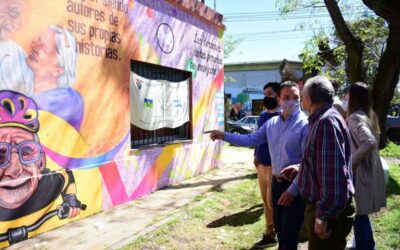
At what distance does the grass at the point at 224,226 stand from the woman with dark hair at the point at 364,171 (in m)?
1.08

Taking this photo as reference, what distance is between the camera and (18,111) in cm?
511

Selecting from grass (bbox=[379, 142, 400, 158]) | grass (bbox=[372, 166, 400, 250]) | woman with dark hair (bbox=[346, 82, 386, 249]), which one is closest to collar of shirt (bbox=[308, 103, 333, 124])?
woman with dark hair (bbox=[346, 82, 386, 249])

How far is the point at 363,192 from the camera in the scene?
423 centimetres

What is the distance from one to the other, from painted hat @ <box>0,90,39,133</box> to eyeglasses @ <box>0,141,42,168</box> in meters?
0.19

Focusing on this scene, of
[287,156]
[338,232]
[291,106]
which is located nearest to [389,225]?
[287,156]

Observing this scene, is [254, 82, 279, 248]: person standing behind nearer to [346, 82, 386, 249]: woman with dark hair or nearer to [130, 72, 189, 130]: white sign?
[346, 82, 386, 249]: woman with dark hair

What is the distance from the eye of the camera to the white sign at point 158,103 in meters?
7.54

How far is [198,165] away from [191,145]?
62cm

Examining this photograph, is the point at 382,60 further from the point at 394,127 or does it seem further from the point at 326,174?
the point at 326,174

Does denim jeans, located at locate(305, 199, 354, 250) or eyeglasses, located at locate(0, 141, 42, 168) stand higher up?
eyeglasses, located at locate(0, 141, 42, 168)

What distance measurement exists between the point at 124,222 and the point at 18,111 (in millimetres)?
2113

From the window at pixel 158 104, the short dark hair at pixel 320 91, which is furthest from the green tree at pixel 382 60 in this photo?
the short dark hair at pixel 320 91

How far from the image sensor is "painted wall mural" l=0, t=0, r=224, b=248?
199 inches

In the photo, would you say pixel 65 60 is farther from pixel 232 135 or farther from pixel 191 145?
pixel 191 145
